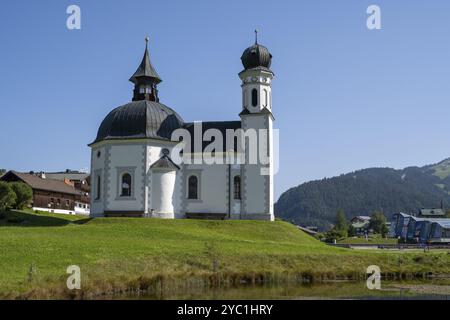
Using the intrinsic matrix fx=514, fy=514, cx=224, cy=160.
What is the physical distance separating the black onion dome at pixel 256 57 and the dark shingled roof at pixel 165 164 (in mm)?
12769

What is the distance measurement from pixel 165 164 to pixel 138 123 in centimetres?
496

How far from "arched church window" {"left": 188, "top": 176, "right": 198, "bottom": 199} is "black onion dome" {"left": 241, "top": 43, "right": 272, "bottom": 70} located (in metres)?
12.9

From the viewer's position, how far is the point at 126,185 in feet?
164

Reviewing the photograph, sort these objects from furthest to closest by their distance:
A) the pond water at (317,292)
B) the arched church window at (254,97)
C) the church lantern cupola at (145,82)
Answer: the church lantern cupola at (145,82), the arched church window at (254,97), the pond water at (317,292)

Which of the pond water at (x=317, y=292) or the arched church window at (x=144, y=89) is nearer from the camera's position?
the pond water at (x=317, y=292)

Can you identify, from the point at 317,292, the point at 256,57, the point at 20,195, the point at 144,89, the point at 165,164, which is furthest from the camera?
the point at 20,195

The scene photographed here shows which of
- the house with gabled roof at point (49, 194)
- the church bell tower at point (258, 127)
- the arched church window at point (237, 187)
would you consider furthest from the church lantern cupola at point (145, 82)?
the house with gabled roof at point (49, 194)

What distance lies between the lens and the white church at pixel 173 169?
4950 cm

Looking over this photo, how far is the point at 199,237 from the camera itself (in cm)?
4075

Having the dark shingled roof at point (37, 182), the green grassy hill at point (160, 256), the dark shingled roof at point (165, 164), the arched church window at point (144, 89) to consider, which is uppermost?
the arched church window at point (144, 89)

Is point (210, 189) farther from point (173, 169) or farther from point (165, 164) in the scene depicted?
point (165, 164)

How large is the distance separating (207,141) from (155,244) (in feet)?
62.0

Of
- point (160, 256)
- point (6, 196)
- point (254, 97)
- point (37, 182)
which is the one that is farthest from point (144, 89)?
point (160, 256)

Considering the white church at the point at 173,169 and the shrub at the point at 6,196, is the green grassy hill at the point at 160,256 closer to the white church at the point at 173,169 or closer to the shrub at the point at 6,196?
the white church at the point at 173,169
